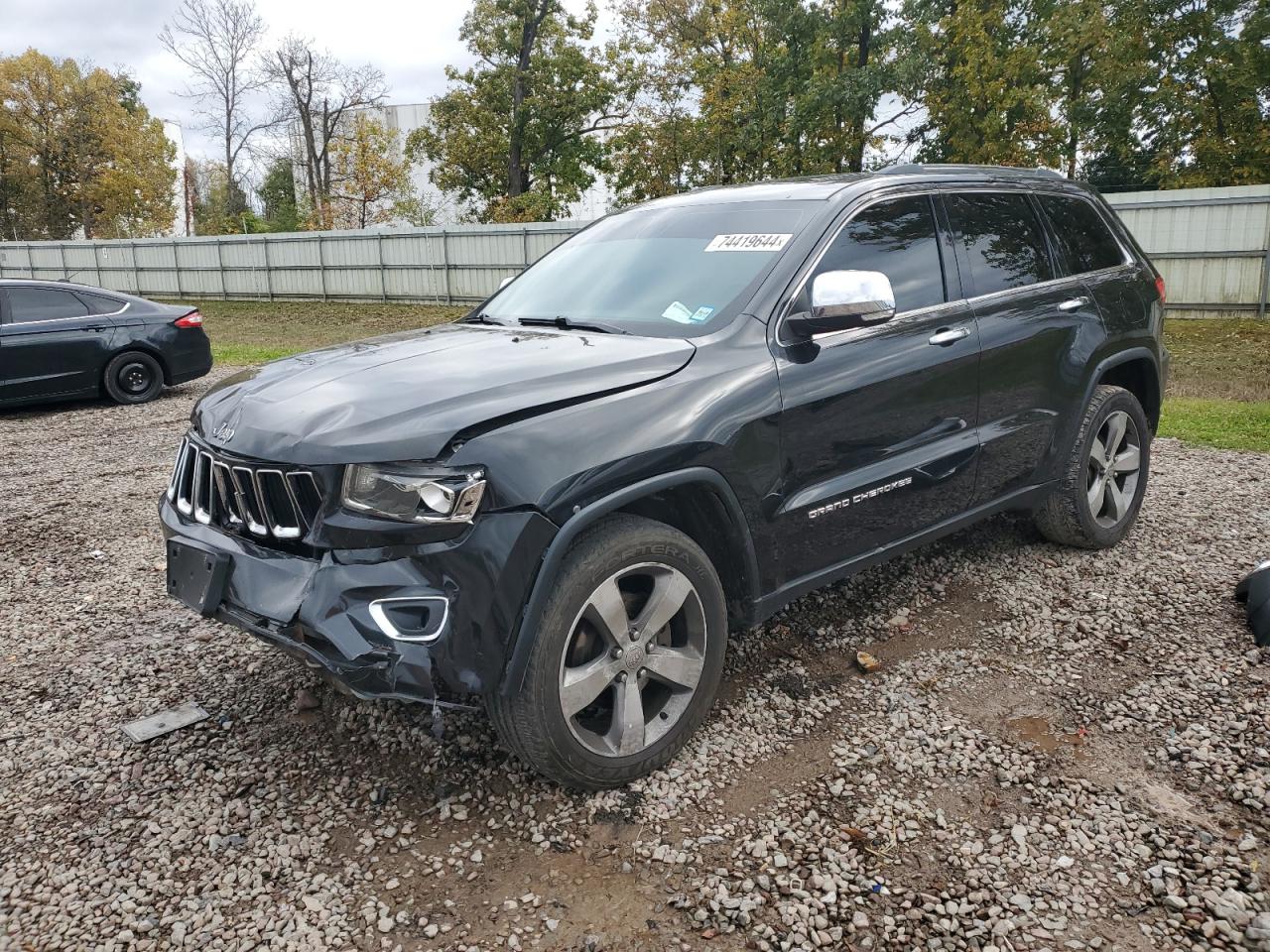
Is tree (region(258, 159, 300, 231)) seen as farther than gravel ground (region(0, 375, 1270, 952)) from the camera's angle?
Yes

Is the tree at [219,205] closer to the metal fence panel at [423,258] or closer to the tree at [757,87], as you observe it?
the metal fence panel at [423,258]

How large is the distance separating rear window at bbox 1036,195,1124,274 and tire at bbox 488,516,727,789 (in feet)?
9.61

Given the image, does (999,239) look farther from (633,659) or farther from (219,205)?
(219,205)

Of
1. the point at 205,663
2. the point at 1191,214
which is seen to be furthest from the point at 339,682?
the point at 1191,214

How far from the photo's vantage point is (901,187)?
12.9ft

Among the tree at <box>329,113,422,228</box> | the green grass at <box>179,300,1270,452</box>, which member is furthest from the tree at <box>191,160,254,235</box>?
the green grass at <box>179,300,1270,452</box>

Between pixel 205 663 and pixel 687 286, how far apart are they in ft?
8.36

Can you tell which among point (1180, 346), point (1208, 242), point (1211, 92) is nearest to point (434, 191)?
point (1211, 92)

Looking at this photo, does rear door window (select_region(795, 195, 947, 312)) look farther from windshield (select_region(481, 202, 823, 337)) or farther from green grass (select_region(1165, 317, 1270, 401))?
green grass (select_region(1165, 317, 1270, 401))

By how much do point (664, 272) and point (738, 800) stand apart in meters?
1.98

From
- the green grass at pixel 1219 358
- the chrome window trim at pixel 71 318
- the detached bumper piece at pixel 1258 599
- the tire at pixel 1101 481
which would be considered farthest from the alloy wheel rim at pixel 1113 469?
the chrome window trim at pixel 71 318

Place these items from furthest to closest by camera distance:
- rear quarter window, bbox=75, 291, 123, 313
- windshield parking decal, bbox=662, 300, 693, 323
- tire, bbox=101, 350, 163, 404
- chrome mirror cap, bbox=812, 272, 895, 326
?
tire, bbox=101, 350, 163, 404
rear quarter window, bbox=75, 291, 123, 313
windshield parking decal, bbox=662, 300, 693, 323
chrome mirror cap, bbox=812, 272, 895, 326

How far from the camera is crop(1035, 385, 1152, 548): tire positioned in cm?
467

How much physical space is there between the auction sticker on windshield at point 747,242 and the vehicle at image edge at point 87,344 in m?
9.26
